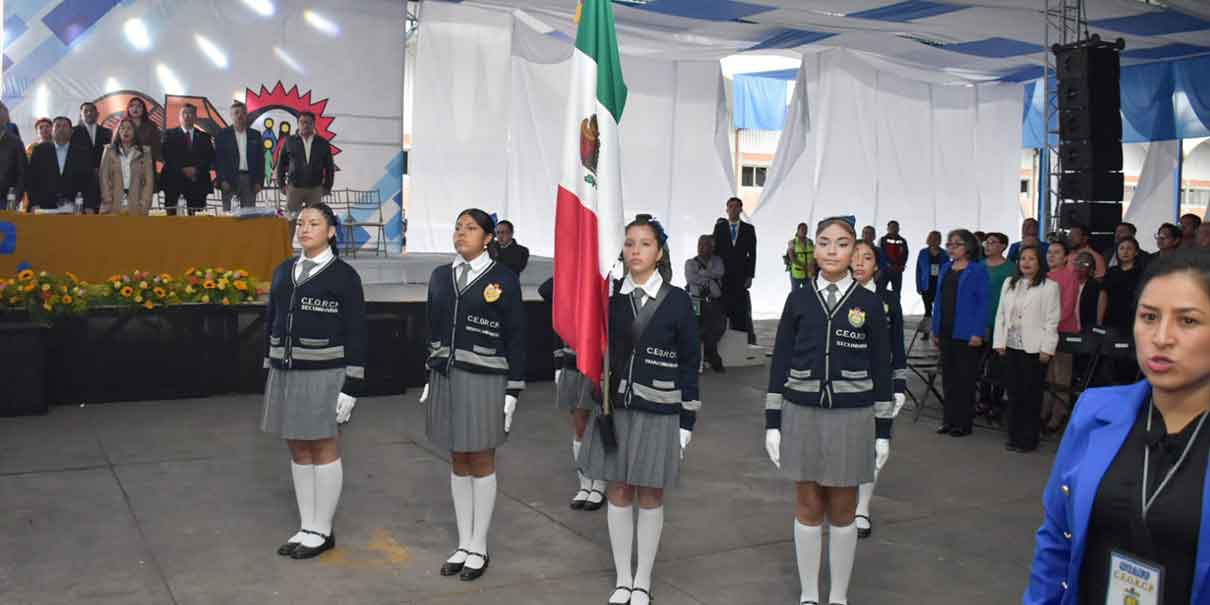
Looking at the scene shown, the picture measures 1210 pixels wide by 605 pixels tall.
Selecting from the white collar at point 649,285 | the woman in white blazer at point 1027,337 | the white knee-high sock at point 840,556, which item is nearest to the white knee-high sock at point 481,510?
the white collar at point 649,285

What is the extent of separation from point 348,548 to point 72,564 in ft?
4.38

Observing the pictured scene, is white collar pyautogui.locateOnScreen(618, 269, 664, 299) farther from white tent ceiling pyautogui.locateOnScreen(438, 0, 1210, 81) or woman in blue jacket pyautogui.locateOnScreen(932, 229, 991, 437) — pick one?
white tent ceiling pyautogui.locateOnScreen(438, 0, 1210, 81)

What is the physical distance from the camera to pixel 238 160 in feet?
45.1

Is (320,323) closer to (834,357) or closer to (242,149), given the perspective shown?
(834,357)

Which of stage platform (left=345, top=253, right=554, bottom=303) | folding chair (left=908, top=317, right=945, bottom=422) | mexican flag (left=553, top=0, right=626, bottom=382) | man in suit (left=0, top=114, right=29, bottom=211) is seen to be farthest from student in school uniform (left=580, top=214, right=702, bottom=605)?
stage platform (left=345, top=253, right=554, bottom=303)

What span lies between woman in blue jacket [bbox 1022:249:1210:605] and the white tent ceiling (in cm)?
1431

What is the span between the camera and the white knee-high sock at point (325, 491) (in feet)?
18.4

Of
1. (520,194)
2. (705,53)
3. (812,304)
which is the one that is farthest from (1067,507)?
(705,53)

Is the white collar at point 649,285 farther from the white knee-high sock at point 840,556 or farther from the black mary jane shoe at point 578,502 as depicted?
the black mary jane shoe at point 578,502

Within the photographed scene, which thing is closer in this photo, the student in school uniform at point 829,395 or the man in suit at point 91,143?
the student in school uniform at point 829,395

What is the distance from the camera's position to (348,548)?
577 cm

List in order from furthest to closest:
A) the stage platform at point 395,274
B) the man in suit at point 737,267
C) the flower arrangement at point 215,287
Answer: the stage platform at point 395,274 → the man in suit at point 737,267 → the flower arrangement at point 215,287

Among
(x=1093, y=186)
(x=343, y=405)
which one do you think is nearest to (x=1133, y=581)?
(x=343, y=405)

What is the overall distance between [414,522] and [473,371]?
147 cm
